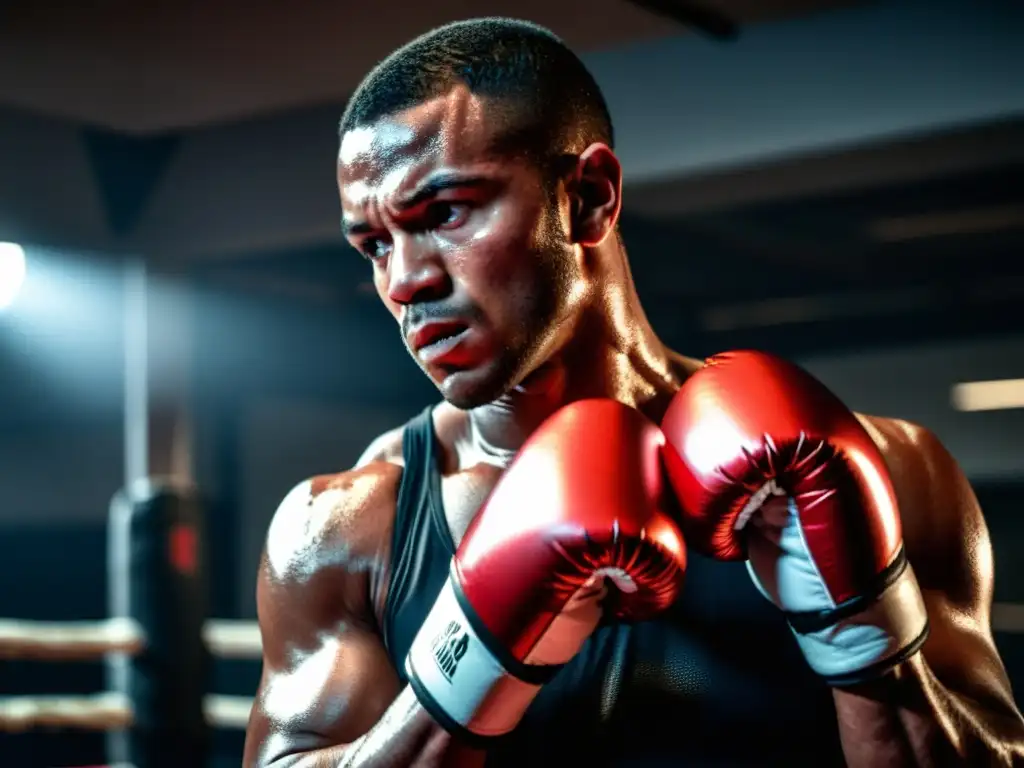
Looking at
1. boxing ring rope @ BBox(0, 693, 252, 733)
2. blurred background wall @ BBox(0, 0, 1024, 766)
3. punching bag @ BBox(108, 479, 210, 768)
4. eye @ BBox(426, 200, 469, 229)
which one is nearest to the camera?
eye @ BBox(426, 200, 469, 229)

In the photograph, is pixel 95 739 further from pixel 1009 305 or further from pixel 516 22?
pixel 516 22

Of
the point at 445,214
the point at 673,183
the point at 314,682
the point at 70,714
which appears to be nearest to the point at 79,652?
the point at 70,714

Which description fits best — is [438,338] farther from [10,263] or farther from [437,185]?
[10,263]

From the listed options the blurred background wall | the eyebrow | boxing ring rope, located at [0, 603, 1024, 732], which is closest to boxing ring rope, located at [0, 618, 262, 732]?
boxing ring rope, located at [0, 603, 1024, 732]

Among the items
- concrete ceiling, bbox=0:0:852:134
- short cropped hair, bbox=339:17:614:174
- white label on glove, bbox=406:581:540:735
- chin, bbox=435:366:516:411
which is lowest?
concrete ceiling, bbox=0:0:852:134

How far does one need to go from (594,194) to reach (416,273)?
0.68ft

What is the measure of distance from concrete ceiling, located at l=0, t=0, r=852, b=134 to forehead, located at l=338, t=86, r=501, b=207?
2740mm

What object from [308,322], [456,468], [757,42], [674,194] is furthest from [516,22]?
[308,322]

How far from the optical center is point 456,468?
4.41ft

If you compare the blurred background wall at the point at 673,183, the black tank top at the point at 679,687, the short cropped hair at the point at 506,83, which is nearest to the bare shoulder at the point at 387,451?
the black tank top at the point at 679,687

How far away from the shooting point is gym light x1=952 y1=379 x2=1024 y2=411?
4199mm

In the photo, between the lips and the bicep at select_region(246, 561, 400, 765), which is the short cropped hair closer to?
the lips

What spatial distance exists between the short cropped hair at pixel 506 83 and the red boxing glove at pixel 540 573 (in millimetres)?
288

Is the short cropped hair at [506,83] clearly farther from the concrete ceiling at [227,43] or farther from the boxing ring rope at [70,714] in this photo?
the concrete ceiling at [227,43]
